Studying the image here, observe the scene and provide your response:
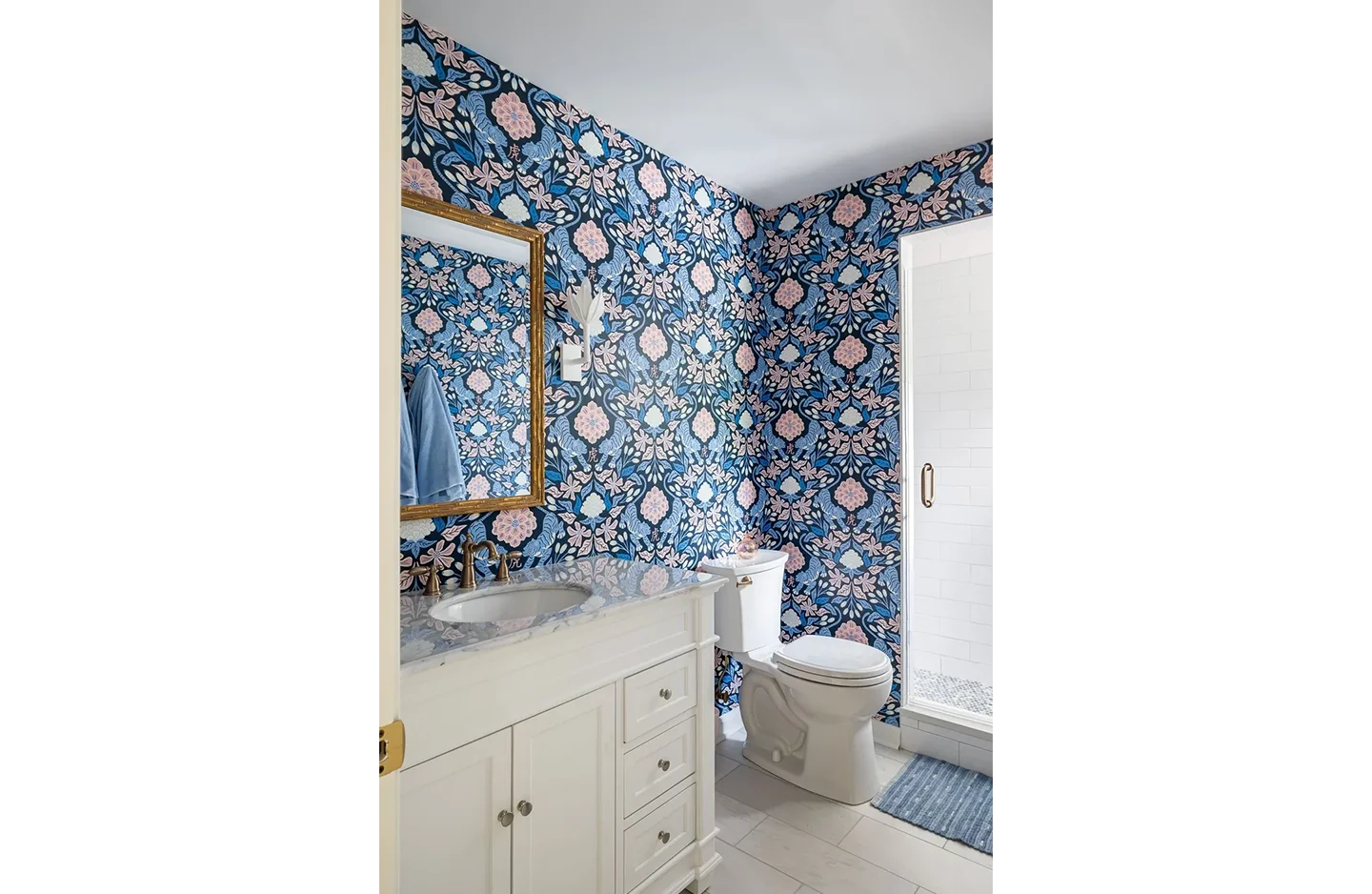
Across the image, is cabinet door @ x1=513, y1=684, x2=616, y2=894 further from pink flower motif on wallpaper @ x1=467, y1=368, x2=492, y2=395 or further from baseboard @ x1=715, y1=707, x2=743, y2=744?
baseboard @ x1=715, y1=707, x2=743, y2=744

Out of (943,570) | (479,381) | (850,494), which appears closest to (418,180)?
(479,381)

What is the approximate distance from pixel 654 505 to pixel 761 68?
1555 mm

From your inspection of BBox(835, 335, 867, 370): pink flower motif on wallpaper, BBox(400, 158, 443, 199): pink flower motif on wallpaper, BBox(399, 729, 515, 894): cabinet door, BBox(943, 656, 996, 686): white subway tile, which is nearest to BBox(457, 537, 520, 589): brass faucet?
BBox(399, 729, 515, 894): cabinet door

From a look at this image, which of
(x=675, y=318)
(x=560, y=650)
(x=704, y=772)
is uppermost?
(x=675, y=318)

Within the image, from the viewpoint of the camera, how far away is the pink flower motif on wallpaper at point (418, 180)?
1718 millimetres

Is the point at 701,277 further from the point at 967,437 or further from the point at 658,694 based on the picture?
the point at 658,694

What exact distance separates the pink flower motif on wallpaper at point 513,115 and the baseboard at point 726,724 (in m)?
2.39
